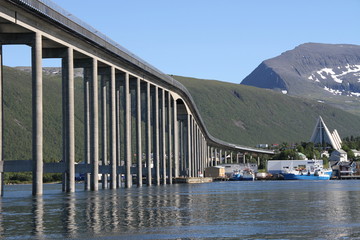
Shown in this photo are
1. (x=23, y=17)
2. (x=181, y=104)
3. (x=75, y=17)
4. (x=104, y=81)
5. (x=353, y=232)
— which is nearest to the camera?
(x=353, y=232)

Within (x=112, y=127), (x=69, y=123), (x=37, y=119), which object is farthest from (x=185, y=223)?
(x=112, y=127)

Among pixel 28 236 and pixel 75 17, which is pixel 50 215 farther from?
pixel 75 17

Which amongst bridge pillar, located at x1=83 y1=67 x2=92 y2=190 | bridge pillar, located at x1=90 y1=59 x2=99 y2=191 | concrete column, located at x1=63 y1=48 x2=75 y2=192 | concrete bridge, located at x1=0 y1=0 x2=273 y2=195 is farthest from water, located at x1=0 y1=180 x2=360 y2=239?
bridge pillar, located at x1=83 y1=67 x2=92 y2=190

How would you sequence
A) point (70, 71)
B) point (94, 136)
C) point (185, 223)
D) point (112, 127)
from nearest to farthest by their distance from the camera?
point (185, 223) < point (70, 71) < point (94, 136) < point (112, 127)

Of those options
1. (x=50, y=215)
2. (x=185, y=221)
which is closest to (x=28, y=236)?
(x=185, y=221)

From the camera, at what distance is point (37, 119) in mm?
83875

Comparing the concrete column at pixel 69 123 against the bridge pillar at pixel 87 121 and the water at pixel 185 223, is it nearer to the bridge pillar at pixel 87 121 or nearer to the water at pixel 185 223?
the bridge pillar at pixel 87 121

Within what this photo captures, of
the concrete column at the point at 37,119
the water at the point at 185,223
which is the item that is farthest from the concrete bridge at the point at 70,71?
the water at the point at 185,223

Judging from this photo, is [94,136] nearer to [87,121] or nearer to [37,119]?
[87,121]

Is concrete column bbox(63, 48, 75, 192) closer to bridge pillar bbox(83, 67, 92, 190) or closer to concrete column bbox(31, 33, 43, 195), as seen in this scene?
concrete column bbox(31, 33, 43, 195)

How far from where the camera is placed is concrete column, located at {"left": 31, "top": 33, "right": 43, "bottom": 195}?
3302 inches

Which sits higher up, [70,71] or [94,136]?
[70,71]

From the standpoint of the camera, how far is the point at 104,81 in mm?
127438

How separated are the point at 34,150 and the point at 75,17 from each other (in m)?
19.7
